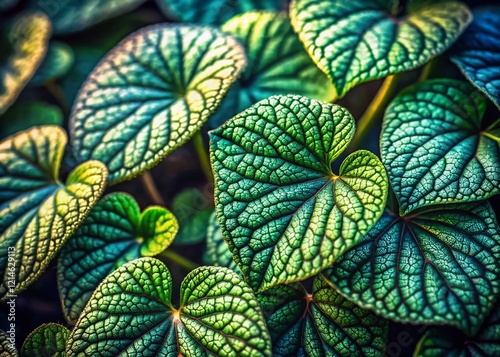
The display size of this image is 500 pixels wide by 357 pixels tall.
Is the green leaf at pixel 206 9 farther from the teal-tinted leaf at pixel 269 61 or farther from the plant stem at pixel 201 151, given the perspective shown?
the plant stem at pixel 201 151

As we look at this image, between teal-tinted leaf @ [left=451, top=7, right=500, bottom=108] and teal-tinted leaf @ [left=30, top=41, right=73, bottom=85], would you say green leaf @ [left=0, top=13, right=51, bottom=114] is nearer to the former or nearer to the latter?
teal-tinted leaf @ [left=30, top=41, right=73, bottom=85]

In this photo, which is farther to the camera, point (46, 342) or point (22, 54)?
point (22, 54)

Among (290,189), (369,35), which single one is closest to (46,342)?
(290,189)

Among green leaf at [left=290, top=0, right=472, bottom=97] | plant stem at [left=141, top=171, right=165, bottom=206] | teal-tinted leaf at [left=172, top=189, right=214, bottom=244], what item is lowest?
teal-tinted leaf at [left=172, top=189, right=214, bottom=244]

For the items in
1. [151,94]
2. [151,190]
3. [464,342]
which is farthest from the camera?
[151,190]

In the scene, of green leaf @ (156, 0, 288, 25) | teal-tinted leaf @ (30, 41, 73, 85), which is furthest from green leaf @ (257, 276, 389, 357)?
teal-tinted leaf @ (30, 41, 73, 85)

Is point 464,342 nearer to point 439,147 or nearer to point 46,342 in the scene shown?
point 439,147

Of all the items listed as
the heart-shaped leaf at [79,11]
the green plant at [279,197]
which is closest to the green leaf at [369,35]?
the green plant at [279,197]
